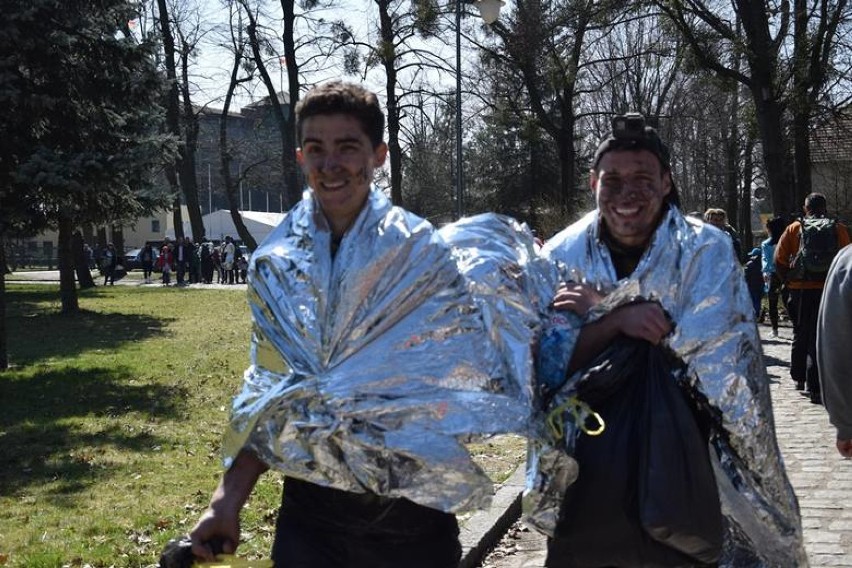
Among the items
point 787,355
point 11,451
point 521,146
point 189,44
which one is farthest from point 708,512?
point 521,146

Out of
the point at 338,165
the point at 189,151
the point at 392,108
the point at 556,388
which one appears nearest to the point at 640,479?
the point at 556,388

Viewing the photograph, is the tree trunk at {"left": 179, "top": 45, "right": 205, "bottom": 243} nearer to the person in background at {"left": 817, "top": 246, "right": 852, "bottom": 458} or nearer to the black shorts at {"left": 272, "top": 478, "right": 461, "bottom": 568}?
the person in background at {"left": 817, "top": 246, "right": 852, "bottom": 458}

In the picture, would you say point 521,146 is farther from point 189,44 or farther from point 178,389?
point 178,389

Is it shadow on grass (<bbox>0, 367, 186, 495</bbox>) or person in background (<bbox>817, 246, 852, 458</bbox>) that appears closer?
person in background (<bbox>817, 246, 852, 458</bbox>)

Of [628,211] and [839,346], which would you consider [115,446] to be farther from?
[628,211]

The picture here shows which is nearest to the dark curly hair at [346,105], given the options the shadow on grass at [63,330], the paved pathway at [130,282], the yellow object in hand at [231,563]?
the yellow object in hand at [231,563]

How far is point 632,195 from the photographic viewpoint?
8.86ft

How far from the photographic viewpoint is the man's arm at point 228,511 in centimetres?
241

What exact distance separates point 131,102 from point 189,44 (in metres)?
20.8

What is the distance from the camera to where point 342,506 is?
2521mm

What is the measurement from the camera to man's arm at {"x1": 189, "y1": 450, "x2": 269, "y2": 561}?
2.41 m

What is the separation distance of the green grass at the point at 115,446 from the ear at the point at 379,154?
3.17 m

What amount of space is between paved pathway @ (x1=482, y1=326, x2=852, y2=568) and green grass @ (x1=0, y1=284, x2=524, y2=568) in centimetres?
135

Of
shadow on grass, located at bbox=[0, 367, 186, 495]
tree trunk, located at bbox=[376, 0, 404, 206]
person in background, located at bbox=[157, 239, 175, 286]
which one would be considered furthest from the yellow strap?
person in background, located at bbox=[157, 239, 175, 286]
